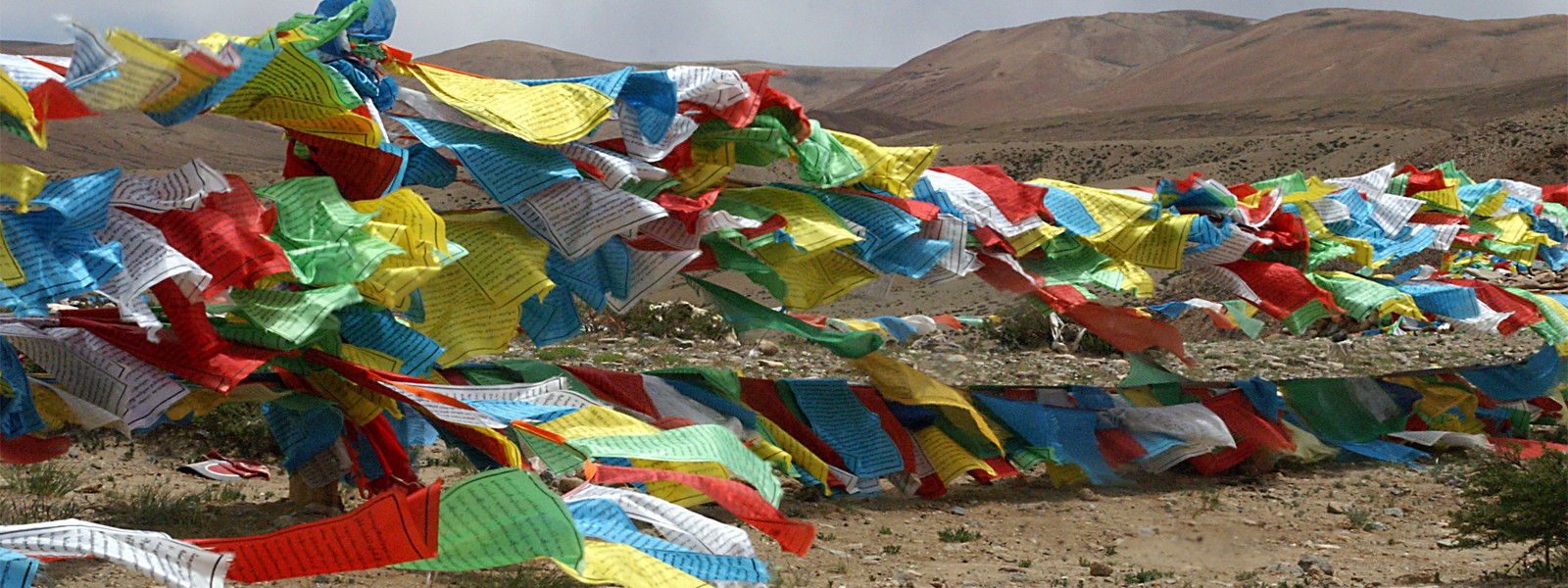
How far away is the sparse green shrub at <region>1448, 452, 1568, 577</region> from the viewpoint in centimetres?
404

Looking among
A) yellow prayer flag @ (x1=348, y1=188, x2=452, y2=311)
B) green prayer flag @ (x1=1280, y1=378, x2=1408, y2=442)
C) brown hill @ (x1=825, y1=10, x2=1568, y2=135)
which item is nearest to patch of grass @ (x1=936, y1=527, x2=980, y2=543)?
yellow prayer flag @ (x1=348, y1=188, x2=452, y2=311)

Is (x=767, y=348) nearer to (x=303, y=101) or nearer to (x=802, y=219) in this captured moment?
(x=802, y=219)

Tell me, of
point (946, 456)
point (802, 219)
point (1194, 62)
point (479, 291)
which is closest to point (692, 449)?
point (479, 291)

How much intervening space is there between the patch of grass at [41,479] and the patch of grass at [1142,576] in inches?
138

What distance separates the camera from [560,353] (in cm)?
896

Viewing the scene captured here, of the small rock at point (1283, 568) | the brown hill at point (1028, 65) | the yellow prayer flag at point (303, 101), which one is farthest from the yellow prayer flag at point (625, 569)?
the brown hill at point (1028, 65)

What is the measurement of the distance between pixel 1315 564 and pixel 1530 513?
65 cm

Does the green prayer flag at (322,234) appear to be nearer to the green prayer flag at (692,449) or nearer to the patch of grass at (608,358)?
the green prayer flag at (692,449)

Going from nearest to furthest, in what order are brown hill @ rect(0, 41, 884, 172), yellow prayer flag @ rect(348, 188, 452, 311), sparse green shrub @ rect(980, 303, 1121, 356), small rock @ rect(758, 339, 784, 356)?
1. yellow prayer flag @ rect(348, 188, 452, 311)
2. small rock @ rect(758, 339, 784, 356)
3. sparse green shrub @ rect(980, 303, 1121, 356)
4. brown hill @ rect(0, 41, 884, 172)

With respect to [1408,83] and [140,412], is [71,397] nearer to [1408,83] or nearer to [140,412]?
[140,412]

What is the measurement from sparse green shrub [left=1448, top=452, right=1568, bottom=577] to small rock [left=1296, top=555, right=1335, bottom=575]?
45 cm

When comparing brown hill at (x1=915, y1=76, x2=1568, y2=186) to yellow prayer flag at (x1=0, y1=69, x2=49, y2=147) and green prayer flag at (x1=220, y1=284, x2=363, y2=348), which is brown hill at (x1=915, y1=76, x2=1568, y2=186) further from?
yellow prayer flag at (x1=0, y1=69, x2=49, y2=147)

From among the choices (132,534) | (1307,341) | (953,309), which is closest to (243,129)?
(953,309)

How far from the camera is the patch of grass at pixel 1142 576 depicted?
4070mm
